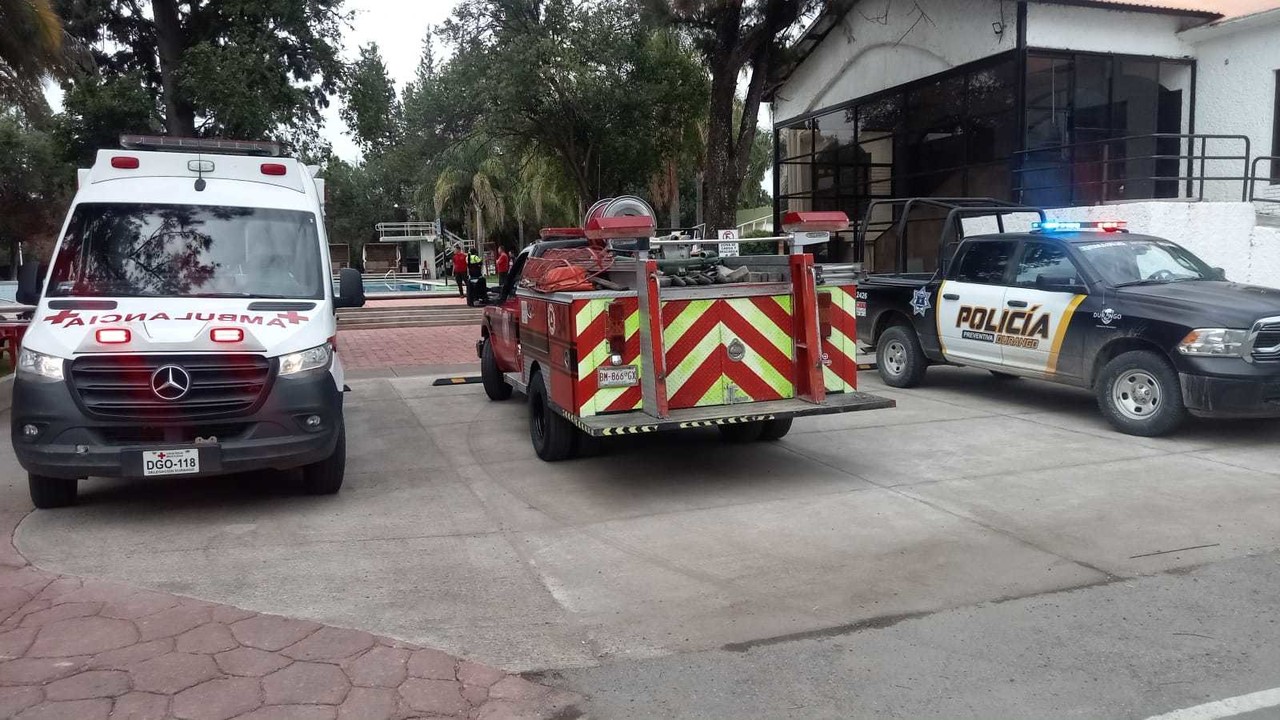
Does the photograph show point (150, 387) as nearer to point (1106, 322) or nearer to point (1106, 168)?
point (1106, 322)

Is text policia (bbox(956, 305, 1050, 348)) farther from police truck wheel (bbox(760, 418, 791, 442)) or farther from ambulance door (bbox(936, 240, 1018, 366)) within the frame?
police truck wheel (bbox(760, 418, 791, 442))

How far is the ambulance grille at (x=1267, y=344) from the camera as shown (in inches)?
306

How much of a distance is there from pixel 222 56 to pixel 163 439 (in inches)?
504

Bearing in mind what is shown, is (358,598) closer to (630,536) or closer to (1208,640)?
(630,536)

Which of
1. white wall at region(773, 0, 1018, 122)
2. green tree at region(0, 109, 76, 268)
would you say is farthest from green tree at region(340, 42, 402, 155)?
green tree at region(0, 109, 76, 268)

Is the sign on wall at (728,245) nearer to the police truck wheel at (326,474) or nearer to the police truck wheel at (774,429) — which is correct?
the police truck wheel at (774,429)

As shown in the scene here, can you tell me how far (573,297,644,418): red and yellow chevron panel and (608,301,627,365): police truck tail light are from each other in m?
0.02

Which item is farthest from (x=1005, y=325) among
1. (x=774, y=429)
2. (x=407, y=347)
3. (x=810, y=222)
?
(x=407, y=347)

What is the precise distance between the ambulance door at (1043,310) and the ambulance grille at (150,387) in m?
7.30

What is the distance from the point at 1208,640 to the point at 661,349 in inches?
144

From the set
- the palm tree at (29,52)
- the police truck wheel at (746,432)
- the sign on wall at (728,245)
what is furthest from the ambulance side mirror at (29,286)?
the palm tree at (29,52)

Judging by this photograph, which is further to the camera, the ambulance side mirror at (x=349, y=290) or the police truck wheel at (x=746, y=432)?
the police truck wheel at (x=746, y=432)

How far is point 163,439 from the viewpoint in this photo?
238 inches

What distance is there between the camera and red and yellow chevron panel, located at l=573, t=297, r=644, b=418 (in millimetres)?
6734
